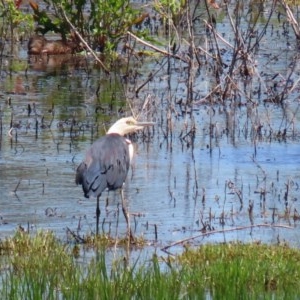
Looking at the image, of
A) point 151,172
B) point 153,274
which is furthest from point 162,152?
point 153,274

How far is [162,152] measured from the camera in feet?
41.0

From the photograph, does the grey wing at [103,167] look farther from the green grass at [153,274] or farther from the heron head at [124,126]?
the green grass at [153,274]

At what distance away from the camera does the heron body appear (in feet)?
29.9

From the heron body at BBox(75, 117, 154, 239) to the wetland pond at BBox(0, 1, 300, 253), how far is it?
0.34 m

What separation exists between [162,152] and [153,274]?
5.83m

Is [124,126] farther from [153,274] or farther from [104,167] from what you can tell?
[153,274]

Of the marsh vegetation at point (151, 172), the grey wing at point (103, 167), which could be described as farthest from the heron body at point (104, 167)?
the marsh vegetation at point (151, 172)

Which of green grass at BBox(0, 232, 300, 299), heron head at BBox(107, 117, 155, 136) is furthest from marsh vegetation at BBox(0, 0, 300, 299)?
heron head at BBox(107, 117, 155, 136)

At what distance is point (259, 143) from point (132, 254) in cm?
479

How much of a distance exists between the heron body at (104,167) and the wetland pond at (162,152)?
13.5 inches

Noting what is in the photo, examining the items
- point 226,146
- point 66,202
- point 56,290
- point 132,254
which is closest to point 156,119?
point 226,146

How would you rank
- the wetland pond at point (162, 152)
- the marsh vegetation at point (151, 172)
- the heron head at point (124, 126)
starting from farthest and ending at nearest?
the heron head at point (124, 126), the wetland pond at point (162, 152), the marsh vegetation at point (151, 172)

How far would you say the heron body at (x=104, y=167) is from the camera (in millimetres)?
9125

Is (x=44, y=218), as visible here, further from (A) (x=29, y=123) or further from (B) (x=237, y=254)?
(A) (x=29, y=123)
